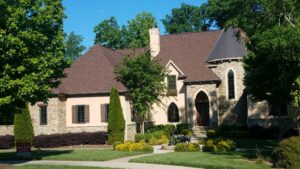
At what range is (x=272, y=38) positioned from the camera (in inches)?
711

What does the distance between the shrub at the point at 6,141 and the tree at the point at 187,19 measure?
4355 centimetres

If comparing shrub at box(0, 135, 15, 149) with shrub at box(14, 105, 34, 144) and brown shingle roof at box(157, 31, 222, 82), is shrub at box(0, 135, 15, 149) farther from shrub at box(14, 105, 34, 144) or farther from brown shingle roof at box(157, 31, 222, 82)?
brown shingle roof at box(157, 31, 222, 82)

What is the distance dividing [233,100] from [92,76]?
12938 millimetres

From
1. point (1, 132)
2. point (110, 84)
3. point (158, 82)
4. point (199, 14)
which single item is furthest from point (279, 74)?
point (199, 14)

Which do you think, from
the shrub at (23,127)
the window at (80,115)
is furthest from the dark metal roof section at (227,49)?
the shrub at (23,127)

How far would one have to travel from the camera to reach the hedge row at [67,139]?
3306 cm

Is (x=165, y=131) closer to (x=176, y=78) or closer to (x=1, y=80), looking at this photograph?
(x=176, y=78)

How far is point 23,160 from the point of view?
75.6 ft

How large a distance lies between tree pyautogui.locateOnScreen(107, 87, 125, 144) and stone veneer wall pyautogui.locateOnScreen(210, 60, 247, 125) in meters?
10.4

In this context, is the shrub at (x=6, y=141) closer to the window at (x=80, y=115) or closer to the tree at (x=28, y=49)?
the window at (x=80, y=115)

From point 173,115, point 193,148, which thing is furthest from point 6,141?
point 193,148

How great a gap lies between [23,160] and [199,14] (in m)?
55.6

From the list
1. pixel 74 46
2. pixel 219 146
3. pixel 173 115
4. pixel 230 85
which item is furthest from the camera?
pixel 74 46

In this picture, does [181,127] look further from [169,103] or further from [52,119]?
[52,119]
